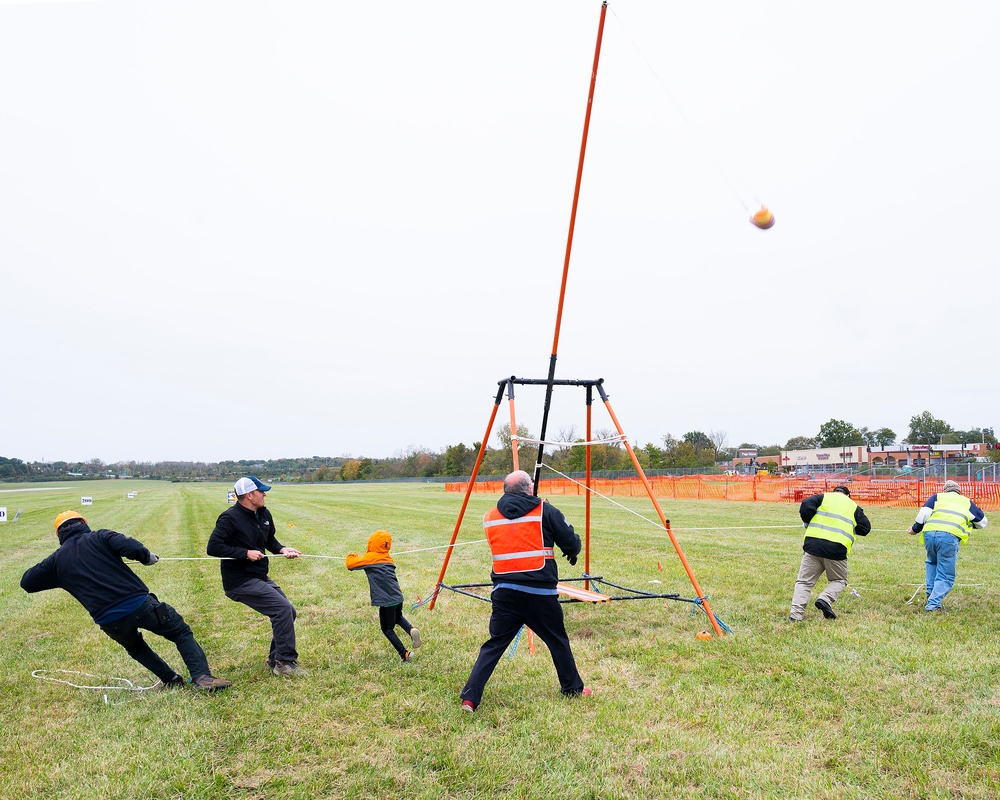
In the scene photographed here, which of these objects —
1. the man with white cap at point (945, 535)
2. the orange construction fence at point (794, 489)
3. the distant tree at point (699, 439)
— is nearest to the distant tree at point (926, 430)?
the distant tree at point (699, 439)

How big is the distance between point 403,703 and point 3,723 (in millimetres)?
3317

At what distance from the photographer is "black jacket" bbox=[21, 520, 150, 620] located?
5.65 metres

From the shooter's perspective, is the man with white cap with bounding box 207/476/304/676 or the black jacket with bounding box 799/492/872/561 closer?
the man with white cap with bounding box 207/476/304/676

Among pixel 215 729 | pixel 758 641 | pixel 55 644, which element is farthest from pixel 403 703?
pixel 55 644

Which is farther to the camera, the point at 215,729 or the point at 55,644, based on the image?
the point at 55,644

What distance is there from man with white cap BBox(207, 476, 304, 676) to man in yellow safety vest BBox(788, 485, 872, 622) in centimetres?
601

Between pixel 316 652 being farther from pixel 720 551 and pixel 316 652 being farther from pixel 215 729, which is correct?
pixel 720 551

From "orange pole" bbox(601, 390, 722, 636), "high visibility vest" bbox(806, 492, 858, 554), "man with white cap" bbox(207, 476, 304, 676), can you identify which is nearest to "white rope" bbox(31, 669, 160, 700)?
"man with white cap" bbox(207, 476, 304, 676)

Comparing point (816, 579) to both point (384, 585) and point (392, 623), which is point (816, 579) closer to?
point (392, 623)

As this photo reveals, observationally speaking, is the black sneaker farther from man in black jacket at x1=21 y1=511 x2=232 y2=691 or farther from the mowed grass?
man in black jacket at x1=21 y1=511 x2=232 y2=691

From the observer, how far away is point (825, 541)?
8.19 m

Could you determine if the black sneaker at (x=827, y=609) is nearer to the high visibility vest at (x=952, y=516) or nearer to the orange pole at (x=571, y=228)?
the high visibility vest at (x=952, y=516)

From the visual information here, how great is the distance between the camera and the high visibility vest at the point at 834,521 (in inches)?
320

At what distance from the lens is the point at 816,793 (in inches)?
161
